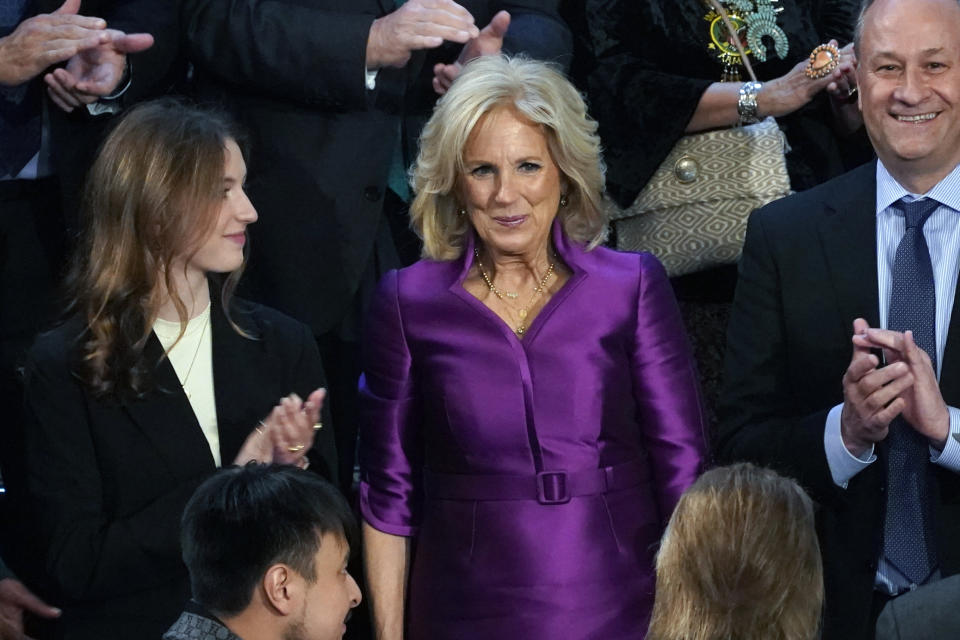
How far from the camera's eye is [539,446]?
4027 mm

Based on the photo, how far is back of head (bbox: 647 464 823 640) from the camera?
121 inches

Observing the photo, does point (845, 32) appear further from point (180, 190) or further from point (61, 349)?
point (61, 349)

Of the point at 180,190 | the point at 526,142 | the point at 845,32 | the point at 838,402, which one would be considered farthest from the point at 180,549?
the point at 845,32

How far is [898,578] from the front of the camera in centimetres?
409

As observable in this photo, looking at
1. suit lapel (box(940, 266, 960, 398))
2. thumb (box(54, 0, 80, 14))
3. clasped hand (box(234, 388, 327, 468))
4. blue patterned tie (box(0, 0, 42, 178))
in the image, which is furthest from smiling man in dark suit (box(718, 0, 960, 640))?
blue patterned tie (box(0, 0, 42, 178))

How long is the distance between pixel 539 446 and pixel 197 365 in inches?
35.7

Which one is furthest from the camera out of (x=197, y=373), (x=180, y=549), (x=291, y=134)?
(x=291, y=134)

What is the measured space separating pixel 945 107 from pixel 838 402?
78 centimetres

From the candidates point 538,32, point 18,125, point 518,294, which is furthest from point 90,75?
point 518,294

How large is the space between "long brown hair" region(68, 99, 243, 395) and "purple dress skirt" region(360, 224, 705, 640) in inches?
21.2

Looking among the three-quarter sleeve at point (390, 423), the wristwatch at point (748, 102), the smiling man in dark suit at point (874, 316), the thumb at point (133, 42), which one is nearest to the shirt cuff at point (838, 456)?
the smiling man in dark suit at point (874, 316)

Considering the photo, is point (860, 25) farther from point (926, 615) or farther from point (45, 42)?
point (45, 42)

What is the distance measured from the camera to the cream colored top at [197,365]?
13.7 ft

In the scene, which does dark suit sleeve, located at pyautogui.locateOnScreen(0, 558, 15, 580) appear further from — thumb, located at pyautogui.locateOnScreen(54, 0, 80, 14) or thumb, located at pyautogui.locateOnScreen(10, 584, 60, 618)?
thumb, located at pyautogui.locateOnScreen(54, 0, 80, 14)
